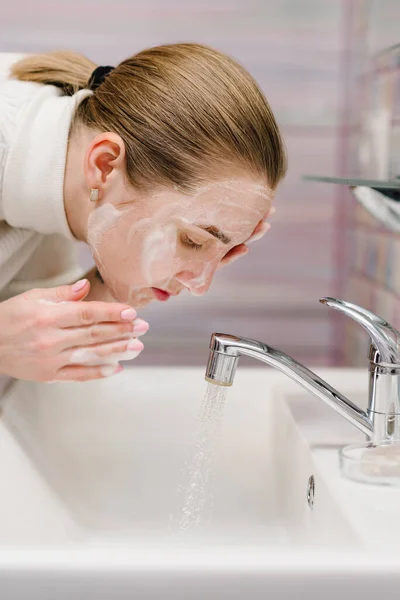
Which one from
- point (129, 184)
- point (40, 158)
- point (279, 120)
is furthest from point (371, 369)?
point (279, 120)

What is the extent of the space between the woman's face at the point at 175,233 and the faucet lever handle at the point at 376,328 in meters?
0.18

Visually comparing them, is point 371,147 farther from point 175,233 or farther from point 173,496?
point 173,496

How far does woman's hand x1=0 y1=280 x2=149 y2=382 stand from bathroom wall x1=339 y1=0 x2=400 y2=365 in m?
0.58

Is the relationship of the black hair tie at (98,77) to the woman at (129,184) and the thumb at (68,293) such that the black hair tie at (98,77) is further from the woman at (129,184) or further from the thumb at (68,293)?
the thumb at (68,293)

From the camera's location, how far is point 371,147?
1337 mm

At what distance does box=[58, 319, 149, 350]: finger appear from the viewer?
793mm

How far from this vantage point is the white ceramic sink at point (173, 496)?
51 centimetres

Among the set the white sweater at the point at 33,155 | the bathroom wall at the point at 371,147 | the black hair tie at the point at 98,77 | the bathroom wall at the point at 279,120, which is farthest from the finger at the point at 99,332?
the bathroom wall at the point at 279,120

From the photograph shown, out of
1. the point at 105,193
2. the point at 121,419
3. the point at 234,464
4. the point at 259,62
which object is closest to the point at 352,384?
the point at 234,464

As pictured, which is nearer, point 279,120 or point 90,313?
point 90,313

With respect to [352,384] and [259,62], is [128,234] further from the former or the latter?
[259,62]

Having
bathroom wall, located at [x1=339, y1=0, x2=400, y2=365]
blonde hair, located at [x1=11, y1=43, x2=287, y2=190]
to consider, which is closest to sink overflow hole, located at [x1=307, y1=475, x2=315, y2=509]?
blonde hair, located at [x1=11, y1=43, x2=287, y2=190]

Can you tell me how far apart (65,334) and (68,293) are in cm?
4

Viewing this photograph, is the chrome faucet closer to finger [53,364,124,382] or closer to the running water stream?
the running water stream
